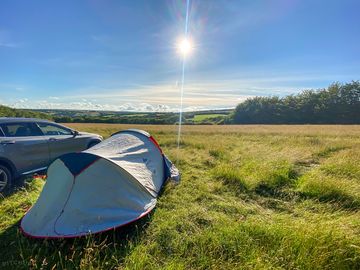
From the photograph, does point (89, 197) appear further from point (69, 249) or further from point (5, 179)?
point (5, 179)

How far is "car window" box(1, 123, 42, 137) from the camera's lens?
5645 mm

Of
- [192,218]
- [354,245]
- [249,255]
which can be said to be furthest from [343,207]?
[192,218]

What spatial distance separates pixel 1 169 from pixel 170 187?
402 cm

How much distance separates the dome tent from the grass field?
205 millimetres

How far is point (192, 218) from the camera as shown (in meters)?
4.12

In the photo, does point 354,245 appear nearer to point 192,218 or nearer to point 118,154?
point 192,218

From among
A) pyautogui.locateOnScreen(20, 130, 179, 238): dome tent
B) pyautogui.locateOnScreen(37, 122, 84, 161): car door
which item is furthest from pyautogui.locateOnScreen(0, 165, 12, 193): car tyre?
pyautogui.locateOnScreen(20, 130, 179, 238): dome tent

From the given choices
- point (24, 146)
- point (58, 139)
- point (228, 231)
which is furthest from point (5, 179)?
point (228, 231)

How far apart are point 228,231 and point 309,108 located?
193 ft

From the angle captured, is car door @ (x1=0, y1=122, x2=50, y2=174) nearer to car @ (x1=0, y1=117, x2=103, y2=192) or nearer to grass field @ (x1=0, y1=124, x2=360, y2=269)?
car @ (x1=0, y1=117, x2=103, y2=192)

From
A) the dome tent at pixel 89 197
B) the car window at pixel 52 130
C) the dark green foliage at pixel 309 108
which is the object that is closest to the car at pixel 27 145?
the car window at pixel 52 130

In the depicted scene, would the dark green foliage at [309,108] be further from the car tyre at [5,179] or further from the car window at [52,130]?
the car tyre at [5,179]

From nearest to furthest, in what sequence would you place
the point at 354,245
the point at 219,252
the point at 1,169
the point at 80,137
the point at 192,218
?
the point at 354,245 < the point at 219,252 < the point at 192,218 < the point at 1,169 < the point at 80,137

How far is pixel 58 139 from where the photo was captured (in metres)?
6.81
